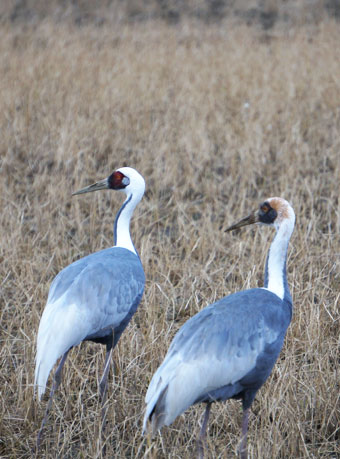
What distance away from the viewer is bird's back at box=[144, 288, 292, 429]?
2887mm

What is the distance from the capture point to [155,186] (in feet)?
20.8

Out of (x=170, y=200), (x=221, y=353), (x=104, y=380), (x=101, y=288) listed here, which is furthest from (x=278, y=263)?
(x=170, y=200)

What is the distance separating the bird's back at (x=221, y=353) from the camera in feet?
9.47

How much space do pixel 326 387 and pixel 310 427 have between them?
225 mm

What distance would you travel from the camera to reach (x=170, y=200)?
601 cm

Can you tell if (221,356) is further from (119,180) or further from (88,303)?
(119,180)

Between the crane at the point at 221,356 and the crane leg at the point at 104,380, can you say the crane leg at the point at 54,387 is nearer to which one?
the crane leg at the point at 104,380

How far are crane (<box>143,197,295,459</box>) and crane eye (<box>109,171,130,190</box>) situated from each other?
125 cm

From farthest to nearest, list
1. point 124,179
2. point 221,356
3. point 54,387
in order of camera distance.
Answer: point 124,179
point 54,387
point 221,356

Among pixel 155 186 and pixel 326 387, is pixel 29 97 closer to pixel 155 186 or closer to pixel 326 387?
pixel 155 186

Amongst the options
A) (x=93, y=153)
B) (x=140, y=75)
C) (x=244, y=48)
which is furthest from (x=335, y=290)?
(x=244, y=48)

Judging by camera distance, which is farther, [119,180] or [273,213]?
[119,180]

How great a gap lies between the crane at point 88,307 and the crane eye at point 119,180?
47cm

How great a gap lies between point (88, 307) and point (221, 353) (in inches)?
29.3
